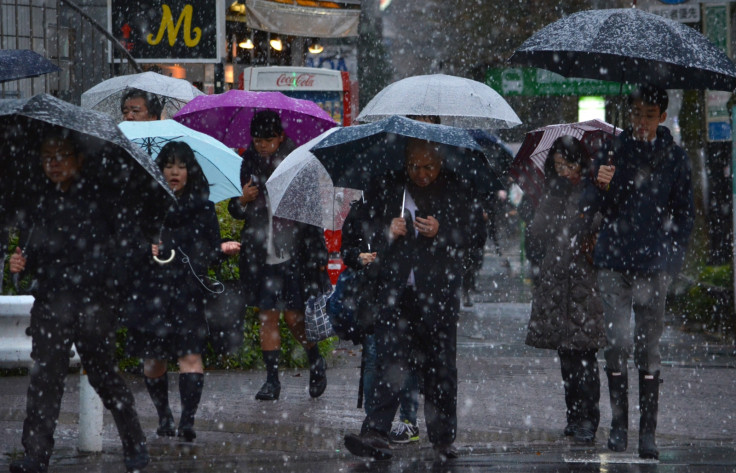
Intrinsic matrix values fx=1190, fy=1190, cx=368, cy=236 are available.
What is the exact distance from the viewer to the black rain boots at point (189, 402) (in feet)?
23.1

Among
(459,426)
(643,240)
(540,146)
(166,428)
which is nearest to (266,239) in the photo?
(166,428)

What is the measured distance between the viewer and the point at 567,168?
24.6 feet

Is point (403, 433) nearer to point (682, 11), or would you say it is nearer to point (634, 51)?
point (634, 51)

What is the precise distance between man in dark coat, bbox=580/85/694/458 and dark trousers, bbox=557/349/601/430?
1.65ft

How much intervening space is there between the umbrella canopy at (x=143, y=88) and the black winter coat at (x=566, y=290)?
412 centimetres

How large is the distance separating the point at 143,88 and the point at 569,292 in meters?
4.51

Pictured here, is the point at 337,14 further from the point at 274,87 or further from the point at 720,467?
the point at 720,467

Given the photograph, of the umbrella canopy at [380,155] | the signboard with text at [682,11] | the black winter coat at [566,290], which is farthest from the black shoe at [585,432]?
the signboard with text at [682,11]

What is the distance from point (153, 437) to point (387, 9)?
3394 cm

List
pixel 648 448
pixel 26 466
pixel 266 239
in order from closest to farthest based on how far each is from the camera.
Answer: pixel 26 466 < pixel 648 448 < pixel 266 239

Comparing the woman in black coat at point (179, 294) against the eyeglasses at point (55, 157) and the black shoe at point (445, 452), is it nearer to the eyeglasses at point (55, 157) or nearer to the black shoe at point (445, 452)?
the eyeglasses at point (55, 157)

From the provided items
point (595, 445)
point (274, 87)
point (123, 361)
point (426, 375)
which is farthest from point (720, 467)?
point (274, 87)

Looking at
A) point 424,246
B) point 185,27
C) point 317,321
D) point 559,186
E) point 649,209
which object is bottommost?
point 317,321

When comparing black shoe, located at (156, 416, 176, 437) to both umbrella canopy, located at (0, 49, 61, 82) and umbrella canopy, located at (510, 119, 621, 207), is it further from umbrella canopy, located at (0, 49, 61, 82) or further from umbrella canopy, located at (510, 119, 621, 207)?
umbrella canopy, located at (510, 119, 621, 207)
